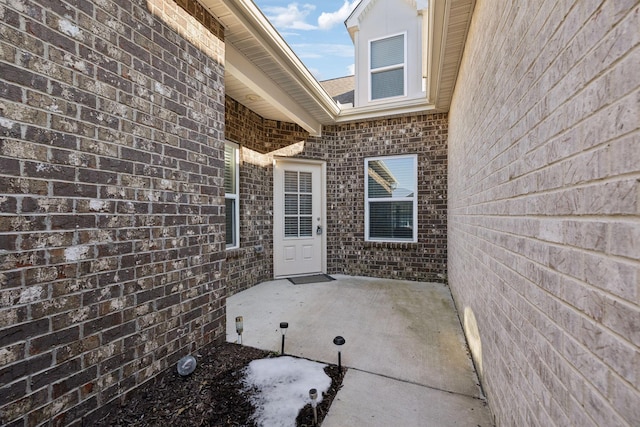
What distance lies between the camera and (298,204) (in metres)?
5.25

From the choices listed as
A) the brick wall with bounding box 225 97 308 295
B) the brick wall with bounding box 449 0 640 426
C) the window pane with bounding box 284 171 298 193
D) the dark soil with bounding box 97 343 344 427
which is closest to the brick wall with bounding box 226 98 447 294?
the brick wall with bounding box 225 97 308 295

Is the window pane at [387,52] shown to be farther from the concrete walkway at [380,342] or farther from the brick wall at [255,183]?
the concrete walkway at [380,342]

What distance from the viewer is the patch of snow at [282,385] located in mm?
1665

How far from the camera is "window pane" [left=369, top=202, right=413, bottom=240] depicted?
16.4 feet

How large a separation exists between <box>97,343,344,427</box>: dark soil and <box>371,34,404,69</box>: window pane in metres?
5.11

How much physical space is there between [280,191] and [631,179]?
469cm

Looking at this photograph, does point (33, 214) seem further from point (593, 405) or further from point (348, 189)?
point (348, 189)

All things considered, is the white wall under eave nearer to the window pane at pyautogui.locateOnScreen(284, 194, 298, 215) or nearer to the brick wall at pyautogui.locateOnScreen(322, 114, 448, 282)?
the brick wall at pyautogui.locateOnScreen(322, 114, 448, 282)

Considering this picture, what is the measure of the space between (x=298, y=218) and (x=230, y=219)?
1.38 meters

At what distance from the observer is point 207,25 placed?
2418 mm

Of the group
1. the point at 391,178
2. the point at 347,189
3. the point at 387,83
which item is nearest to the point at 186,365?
the point at 347,189

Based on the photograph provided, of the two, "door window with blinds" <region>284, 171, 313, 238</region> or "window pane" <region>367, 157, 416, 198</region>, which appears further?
"door window with blinds" <region>284, 171, 313, 238</region>

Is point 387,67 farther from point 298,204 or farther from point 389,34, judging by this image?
point 298,204

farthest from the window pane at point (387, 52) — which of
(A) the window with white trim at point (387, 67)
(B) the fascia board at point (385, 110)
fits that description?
(B) the fascia board at point (385, 110)
